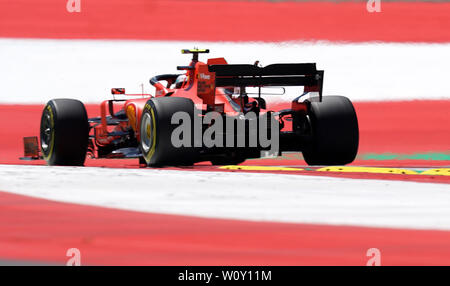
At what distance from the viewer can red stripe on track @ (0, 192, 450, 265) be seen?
5277 millimetres

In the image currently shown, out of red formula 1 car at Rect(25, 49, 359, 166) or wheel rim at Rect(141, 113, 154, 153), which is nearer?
red formula 1 car at Rect(25, 49, 359, 166)

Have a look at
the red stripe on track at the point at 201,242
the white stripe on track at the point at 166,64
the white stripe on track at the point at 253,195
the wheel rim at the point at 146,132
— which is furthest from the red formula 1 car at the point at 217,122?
the red stripe on track at the point at 201,242

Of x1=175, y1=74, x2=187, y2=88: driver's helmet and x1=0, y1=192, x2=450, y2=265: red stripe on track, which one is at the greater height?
x1=175, y1=74, x2=187, y2=88: driver's helmet

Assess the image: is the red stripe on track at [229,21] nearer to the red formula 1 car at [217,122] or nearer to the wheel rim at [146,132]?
the red formula 1 car at [217,122]

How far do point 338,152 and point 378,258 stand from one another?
7.12m

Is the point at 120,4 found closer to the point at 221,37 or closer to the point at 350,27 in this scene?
the point at 221,37

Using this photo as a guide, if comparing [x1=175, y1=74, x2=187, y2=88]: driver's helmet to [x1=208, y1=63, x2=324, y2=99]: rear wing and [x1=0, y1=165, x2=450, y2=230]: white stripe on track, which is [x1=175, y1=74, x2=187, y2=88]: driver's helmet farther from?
[x1=0, y1=165, x2=450, y2=230]: white stripe on track

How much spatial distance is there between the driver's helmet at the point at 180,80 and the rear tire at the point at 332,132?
1720mm

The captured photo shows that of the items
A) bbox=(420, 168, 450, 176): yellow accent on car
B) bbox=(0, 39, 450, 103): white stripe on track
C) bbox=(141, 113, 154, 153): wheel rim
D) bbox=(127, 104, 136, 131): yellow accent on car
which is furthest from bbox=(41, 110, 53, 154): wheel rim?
bbox=(420, 168, 450, 176): yellow accent on car

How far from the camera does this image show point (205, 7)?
16.9m

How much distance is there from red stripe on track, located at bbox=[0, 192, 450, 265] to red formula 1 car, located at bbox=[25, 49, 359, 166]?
462cm

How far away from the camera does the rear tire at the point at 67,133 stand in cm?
1295

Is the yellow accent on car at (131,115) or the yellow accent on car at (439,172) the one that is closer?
the yellow accent on car at (439,172)

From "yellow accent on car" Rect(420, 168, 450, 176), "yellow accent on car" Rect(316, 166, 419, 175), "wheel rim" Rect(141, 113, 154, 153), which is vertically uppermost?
"wheel rim" Rect(141, 113, 154, 153)
